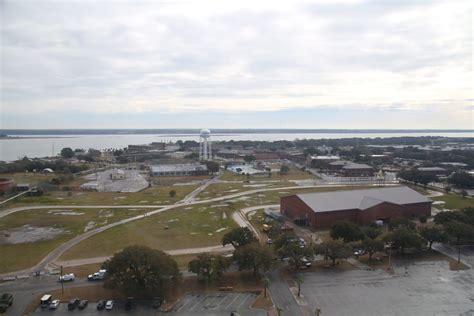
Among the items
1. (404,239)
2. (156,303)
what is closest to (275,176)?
(404,239)

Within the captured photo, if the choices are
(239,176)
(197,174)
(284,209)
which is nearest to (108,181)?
(197,174)

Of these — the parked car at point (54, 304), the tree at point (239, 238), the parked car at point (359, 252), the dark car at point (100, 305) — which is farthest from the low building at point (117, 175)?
the parked car at point (359, 252)

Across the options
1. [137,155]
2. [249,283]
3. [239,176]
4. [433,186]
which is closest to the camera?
[249,283]

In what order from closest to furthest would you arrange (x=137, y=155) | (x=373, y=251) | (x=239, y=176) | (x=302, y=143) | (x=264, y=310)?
(x=264, y=310) → (x=373, y=251) → (x=239, y=176) → (x=137, y=155) → (x=302, y=143)

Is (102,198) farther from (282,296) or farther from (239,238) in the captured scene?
(282,296)

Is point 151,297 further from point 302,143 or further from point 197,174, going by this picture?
point 302,143

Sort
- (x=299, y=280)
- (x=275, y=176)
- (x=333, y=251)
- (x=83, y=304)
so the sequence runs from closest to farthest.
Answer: (x=83, y=304)
(x=299, y=280)
(x=333, y=251)
(x=275, y=176)

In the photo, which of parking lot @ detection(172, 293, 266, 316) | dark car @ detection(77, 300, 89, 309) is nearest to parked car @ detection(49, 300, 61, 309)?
dark car @ detection(77, 300, 89, 309)
